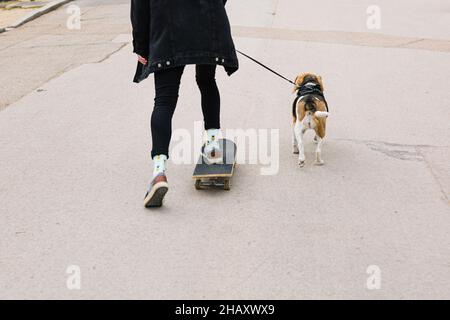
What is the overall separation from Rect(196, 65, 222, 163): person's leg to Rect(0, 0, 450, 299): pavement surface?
0.31 m

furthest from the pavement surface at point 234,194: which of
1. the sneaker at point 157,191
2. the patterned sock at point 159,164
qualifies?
the patterned sock at point 159,164

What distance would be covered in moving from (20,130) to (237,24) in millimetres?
6955

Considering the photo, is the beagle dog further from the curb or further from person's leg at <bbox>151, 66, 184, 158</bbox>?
the curb

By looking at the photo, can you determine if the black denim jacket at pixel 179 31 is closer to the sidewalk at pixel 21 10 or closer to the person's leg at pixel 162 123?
the person's leg at pixel 162 123

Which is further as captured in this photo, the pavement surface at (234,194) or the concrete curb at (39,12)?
the concrete curb at (39,12)

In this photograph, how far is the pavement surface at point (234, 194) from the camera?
11.8 ft

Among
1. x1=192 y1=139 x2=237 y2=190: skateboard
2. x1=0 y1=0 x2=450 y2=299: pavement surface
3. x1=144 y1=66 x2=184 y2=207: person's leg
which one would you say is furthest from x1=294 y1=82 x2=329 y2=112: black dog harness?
x1=144 y1=66 x2=184 y2=207: person's leg

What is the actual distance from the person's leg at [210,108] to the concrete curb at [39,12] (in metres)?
9.29

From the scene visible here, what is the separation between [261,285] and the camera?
138 inches

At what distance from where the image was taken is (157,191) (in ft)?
14.4

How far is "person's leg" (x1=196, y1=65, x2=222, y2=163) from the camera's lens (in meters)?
4.68

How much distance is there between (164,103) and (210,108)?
0.56 m
